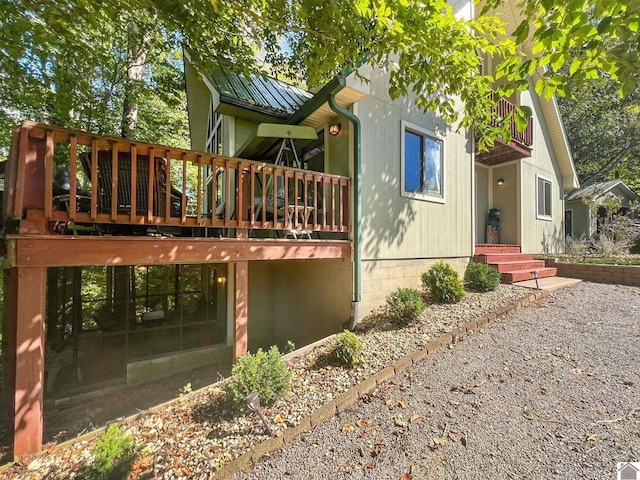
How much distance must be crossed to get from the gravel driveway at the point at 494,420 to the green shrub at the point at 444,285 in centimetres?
116

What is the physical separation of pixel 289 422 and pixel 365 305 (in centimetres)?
266

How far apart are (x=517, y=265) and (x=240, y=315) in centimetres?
711

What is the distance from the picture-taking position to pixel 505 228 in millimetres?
9805

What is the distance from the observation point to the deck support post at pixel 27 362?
2.66m

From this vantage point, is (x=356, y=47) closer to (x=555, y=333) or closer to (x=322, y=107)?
(x=322, y=107)

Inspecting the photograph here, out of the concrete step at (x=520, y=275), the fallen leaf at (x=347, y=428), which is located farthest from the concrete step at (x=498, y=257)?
the fallen leaf at (x=347, y=428)

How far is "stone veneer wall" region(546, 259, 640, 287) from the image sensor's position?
705cm

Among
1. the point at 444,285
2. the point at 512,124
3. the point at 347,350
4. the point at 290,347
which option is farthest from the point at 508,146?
the point at 290,347

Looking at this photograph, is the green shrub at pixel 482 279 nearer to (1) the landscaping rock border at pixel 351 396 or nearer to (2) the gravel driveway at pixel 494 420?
(1) the landscaping rock border at pixel 351 396

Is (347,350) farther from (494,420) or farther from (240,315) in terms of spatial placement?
(494,420)

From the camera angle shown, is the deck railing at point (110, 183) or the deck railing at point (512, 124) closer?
the deck railing at point (110, 183)

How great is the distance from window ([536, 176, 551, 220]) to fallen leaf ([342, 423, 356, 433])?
1067cm

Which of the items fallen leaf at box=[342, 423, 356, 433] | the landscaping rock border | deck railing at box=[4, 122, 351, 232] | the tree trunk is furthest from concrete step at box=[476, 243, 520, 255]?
the tree trunk

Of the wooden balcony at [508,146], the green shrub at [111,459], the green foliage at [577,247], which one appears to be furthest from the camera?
the green foliage at [577,247]
